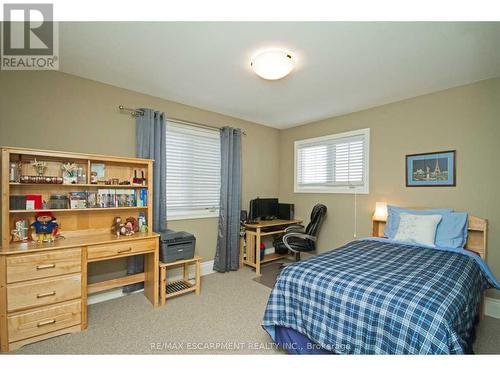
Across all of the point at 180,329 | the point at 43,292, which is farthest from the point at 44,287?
the point at 180,329

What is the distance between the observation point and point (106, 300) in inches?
102

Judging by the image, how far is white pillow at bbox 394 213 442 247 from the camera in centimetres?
241

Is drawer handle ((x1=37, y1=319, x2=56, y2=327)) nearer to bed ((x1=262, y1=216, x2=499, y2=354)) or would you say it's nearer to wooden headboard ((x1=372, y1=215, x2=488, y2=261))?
bed ((x1=262, y1=216, x2=499, y2=354))

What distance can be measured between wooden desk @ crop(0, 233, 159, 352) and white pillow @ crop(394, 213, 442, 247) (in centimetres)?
302

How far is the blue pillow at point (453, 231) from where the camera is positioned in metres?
2.35

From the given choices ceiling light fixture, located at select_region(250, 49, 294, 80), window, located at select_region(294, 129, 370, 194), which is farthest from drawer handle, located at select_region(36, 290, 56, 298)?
window, located at select_region(294, 129, 370, 194)

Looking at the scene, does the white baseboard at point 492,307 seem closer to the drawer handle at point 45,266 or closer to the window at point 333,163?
the window at point 333,163

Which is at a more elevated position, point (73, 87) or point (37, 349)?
point (73, 87)

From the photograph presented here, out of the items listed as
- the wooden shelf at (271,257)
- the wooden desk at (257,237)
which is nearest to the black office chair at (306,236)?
the wooden desk at (257,237)

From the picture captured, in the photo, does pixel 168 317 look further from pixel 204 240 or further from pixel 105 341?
pixel 204 240
